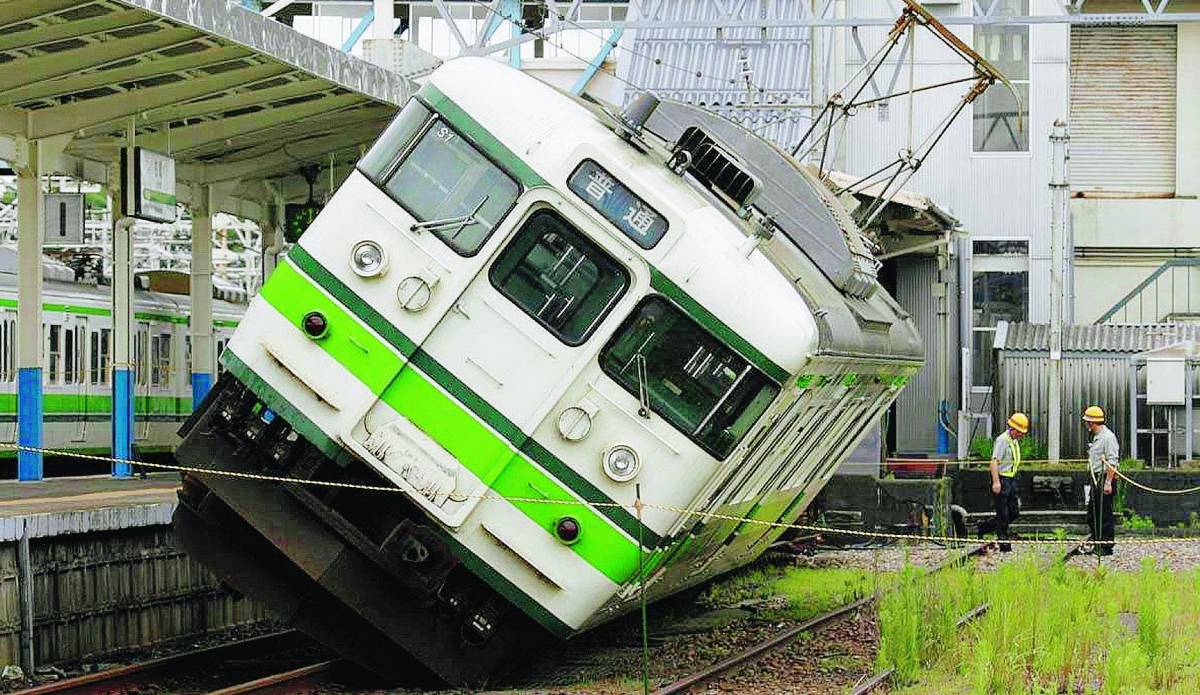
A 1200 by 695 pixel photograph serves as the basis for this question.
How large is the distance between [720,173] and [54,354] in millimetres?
15225

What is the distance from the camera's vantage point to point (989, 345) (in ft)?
120

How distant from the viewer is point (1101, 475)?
20.5m

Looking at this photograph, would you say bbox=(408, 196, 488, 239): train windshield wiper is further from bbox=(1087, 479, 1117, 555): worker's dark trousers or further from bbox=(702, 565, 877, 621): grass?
bbox=(1087, 479, 1117, 555): worker's dark trousers

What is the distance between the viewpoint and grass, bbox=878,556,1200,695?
1089 cm

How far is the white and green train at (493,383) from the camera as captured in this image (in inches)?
411

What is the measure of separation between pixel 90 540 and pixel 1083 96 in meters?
30.2

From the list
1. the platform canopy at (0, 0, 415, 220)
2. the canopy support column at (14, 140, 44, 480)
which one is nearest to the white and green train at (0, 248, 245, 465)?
the platform canopy at (0, 0, 415, 220)

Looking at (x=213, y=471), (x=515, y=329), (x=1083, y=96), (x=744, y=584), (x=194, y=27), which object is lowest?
(x=744, y=584)

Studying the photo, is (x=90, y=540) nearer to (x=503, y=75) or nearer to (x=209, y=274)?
(x=503, y=75)

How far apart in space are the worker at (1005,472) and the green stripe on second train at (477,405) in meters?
10.7

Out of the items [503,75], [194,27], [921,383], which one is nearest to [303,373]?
[503,75]

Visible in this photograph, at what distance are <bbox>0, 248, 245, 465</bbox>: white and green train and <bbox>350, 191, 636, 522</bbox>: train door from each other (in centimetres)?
1317

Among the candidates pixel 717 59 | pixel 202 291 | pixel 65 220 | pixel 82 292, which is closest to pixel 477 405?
pixel 65 220

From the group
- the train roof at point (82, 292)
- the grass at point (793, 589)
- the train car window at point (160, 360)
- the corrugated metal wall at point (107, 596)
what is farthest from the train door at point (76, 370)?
the corrugated metal wall at point (107, 596)
